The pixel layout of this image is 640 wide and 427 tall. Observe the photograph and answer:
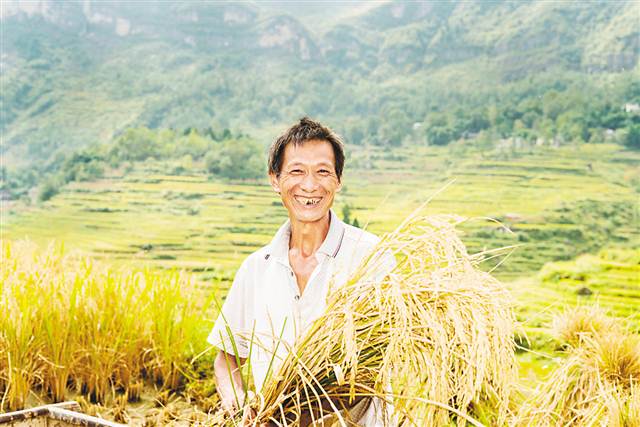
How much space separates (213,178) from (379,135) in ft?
5.32

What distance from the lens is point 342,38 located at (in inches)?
307

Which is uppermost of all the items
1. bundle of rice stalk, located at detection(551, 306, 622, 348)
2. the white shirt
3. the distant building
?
the distant building

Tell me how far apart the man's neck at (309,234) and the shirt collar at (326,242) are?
0.02m

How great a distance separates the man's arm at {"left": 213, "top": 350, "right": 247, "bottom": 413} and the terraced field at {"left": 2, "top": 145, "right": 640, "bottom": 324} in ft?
13.1

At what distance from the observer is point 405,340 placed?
1.35m

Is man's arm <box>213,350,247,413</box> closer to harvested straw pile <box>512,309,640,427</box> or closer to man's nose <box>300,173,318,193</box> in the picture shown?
man's nose <box>300,173,318,193</box>

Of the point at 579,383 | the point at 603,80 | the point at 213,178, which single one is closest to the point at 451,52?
the point at 603,80

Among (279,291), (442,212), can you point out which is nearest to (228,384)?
(279,291)

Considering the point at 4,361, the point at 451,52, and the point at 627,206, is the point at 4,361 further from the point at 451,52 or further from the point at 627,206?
the point at 451,52

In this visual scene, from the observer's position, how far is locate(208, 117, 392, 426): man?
1815 mm

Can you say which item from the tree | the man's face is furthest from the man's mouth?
the tree

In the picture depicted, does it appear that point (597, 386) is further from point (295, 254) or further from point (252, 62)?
point (252, 62)

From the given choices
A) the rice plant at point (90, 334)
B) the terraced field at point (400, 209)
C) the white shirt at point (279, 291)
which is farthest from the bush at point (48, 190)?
the white shirt at point (279, 291)

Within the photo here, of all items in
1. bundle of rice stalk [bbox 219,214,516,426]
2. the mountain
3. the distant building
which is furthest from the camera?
the mountain
